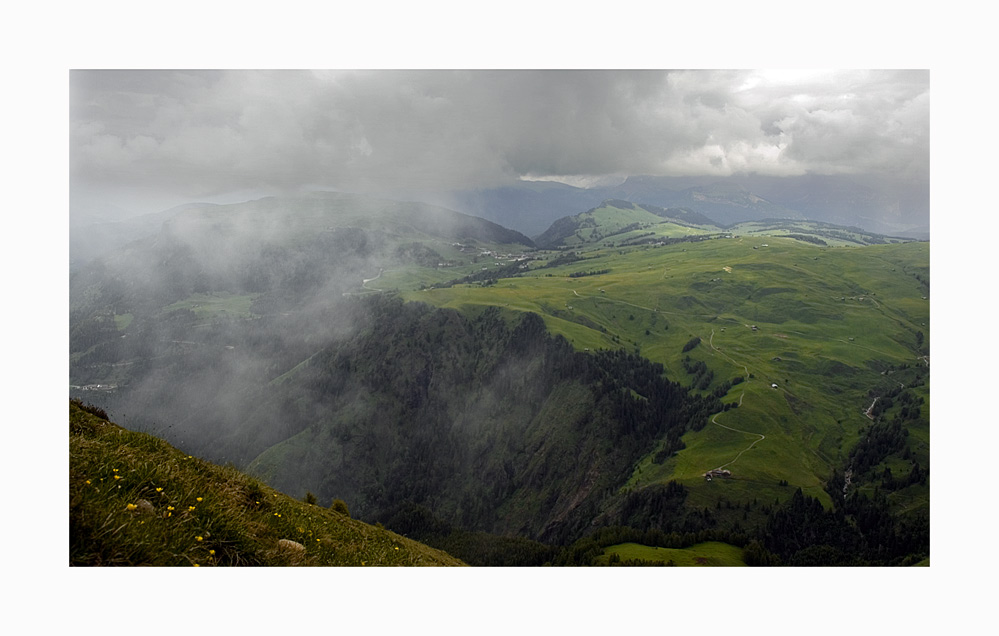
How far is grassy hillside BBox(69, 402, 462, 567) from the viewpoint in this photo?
4.39m

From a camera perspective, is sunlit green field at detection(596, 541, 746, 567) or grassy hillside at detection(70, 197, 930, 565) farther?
grassy hillside at detection(70, 197, 930, 565)

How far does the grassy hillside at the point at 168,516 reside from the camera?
4.39 meters

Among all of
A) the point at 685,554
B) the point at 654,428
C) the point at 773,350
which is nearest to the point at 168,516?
the point at 685,554

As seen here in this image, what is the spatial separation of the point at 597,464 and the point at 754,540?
5741 centimetres

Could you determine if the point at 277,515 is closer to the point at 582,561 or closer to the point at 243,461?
the point at 582,561

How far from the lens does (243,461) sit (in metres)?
174

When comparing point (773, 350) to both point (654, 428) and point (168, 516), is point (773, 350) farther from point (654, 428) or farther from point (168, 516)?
point (168, 516)

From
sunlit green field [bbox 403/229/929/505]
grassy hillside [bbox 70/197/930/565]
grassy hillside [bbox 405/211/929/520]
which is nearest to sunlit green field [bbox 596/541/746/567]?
grassy hillside [bbox 70/197/930/565]

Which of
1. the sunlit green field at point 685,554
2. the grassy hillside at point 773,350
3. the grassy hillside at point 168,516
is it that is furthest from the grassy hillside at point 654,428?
the grassy hillside at point 168,516

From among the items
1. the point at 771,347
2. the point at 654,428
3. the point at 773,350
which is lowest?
the point at 654,428

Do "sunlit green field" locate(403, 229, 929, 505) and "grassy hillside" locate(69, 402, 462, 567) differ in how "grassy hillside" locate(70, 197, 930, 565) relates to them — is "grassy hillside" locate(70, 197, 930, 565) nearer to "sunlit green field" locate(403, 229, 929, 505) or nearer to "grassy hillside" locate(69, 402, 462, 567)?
"sunlit green field" locate(403, 229, 929, 505)

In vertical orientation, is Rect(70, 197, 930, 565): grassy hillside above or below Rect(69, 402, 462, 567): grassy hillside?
below

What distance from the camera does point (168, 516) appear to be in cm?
492
